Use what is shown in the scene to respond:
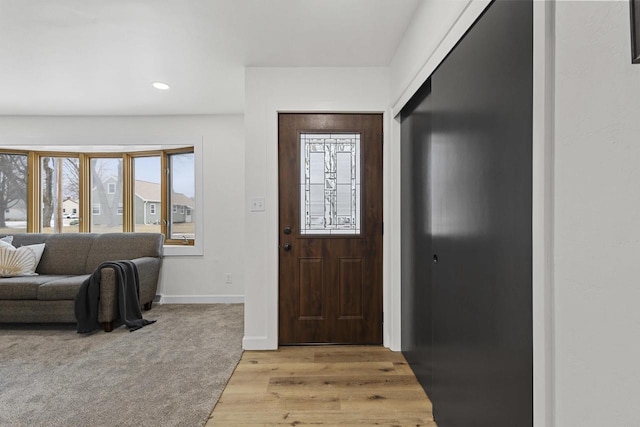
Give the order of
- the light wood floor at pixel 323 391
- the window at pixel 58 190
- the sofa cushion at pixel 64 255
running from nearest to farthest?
the light wood floor at pixel 323 391, the sofa cushion at pixel 64 255, the window at pixel 58 190

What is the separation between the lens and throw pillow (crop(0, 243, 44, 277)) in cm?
358

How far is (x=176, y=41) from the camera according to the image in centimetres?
252

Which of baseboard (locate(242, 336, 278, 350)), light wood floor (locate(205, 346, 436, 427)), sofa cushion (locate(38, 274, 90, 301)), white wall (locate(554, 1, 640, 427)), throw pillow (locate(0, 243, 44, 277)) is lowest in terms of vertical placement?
light wood floor (locate(205, 346, 436, 427))

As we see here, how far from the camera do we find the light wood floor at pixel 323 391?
1.94 metres

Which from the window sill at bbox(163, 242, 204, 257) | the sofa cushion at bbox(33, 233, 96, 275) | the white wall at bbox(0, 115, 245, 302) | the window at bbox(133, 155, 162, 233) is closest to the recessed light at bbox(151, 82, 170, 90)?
the white wall at bbox(0, 115, 245, 302)

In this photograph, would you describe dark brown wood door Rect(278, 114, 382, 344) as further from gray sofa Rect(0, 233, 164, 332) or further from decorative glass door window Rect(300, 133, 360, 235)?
gray sofa Rect(0, 233, 164, 332)

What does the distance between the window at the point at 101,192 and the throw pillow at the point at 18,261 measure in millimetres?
912

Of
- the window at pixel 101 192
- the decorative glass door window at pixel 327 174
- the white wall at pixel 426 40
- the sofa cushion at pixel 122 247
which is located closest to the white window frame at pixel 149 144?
the window at pixel 101 192

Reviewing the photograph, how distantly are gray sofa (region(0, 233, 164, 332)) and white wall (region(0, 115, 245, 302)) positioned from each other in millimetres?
409

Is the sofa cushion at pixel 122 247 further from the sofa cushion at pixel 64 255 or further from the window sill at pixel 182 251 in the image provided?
the window sill at pixel 182 251

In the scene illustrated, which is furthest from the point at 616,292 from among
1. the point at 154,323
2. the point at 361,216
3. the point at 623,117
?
the point at 154,323

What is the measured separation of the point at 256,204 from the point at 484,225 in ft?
6.56

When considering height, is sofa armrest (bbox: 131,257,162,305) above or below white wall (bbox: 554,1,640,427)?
below

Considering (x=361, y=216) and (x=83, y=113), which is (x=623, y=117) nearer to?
(x=361, y=216)
